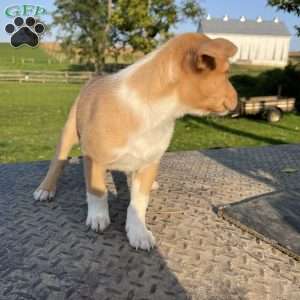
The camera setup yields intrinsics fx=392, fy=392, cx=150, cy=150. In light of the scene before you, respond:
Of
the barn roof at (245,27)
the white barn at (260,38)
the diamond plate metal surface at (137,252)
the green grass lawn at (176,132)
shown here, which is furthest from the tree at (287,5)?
the white barn at (260,38)

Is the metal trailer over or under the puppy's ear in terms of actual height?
under

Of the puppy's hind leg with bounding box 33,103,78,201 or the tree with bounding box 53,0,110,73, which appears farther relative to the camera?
the tree with bounding box 53,0,110,73

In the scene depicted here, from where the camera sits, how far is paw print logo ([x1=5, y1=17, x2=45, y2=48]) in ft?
43.6

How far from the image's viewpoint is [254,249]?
2.29 meters

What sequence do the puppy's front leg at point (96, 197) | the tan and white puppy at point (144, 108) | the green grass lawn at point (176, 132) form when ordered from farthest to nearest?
the green grass lawn at point (176, 132) < the puppy's front leg at point (96, 197) < the tan and white puppy at point (144, 108)

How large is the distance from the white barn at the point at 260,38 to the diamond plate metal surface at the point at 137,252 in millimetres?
43633

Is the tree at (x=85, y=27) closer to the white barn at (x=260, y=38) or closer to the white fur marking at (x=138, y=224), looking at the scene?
the white fur marking at (x=138, y=224)

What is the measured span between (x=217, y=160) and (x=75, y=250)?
2462 millimetres

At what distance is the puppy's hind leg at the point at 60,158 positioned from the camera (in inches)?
112

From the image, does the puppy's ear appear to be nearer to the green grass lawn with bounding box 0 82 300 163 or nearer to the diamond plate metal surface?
the diamond plate metal surface

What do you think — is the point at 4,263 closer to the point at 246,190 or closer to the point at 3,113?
the point at 246,190

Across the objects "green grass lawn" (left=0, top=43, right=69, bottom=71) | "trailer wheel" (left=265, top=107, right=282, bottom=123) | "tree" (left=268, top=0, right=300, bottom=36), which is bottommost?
"green grass lawn" (left=0, top=43, right=69, bottom=71)

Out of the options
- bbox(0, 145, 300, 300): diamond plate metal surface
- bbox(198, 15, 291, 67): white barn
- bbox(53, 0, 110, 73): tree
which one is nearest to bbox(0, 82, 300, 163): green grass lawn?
bbox(0, 145, 300, 300): diamond plate metal surface

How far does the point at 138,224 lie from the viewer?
233 cm
